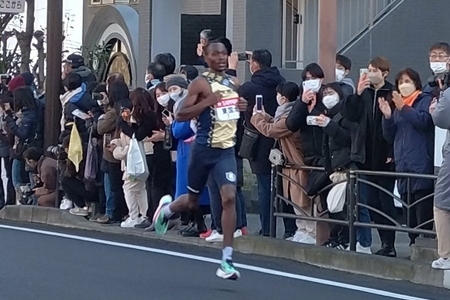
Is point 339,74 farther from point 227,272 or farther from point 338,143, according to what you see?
point 227,272

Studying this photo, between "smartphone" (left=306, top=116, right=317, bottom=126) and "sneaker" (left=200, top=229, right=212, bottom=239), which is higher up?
"smartphone" (left=306, top=116, right=317, bottom=126)

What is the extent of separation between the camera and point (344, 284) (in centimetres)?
930

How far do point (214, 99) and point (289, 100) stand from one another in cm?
231

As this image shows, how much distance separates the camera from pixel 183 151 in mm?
11953

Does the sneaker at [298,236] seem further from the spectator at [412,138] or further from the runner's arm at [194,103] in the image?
the runner's arm at [194,103]

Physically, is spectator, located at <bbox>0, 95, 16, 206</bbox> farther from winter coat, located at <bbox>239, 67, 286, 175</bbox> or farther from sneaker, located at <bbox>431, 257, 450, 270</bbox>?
sneaker, located at <bbox>431, 257, 450, 270</bbox>

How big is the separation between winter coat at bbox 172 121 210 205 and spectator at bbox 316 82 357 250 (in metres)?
1.62

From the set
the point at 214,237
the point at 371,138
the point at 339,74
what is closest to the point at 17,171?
the point at 214,237

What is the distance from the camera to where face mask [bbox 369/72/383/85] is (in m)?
10.6

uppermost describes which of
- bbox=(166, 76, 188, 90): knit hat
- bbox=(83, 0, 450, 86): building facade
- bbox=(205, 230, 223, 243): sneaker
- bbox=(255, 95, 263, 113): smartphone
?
bbox=(83, 0, 450, 86): building facade

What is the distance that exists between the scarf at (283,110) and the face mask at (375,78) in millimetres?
990

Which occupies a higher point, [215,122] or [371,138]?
[215,122]

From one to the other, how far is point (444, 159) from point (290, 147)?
247 centimetres

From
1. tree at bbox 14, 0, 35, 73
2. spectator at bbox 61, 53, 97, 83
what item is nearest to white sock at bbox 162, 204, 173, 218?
spectator at bbox 61, 53, 97, 83
